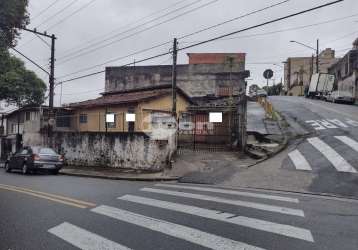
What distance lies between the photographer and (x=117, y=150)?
20.5m

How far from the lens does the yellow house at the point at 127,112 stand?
81.2 ft

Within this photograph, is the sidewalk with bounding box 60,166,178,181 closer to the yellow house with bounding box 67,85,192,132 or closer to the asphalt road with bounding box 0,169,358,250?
the yellow house with bounding box 67,85,192,132

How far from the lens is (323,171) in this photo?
13.8m

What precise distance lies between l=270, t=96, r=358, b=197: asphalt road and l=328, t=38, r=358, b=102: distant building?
21503 millimetres

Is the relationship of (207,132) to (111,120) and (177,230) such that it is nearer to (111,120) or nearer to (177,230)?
(111,120)

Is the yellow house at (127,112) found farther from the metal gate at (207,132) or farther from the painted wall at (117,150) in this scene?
the painted wall at (117,150)

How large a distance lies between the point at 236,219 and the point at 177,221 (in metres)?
1.14

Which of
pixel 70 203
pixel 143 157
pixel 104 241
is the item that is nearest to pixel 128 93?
pixel 143 157

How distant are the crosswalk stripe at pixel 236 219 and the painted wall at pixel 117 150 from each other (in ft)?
27.3

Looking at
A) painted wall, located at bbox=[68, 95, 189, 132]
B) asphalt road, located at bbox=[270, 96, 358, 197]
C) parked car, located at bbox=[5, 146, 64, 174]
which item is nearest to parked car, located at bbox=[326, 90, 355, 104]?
asphalt road, located at bbox=[270, 96, 358, 197]

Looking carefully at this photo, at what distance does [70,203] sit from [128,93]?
23984 millimetres

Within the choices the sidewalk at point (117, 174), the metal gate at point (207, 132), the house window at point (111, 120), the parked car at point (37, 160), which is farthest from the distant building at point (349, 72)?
the parked car at point (37, 160)

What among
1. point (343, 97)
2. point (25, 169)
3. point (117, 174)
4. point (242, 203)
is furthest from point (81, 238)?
point (343, 97)

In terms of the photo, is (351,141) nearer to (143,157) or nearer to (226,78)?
(143,157)
